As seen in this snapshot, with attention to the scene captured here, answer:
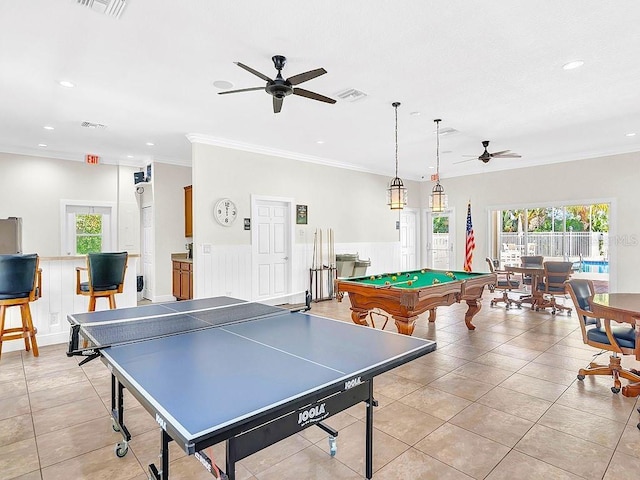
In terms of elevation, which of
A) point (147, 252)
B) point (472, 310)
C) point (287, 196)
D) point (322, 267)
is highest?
point (287, 196)

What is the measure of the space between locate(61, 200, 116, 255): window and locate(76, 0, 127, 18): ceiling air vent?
557 centimetres

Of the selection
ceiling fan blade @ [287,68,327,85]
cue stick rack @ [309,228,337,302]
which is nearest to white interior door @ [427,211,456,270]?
cue stick rack @ [309,228,337,302]

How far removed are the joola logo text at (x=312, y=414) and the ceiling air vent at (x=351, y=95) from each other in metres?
3.42

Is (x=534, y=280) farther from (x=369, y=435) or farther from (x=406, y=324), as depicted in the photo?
(x=369, y=435)

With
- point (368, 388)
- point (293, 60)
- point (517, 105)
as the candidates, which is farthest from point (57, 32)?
point (517, 105)

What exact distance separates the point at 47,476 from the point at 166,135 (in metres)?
4.80

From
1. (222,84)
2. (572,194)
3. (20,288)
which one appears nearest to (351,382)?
(222,84)

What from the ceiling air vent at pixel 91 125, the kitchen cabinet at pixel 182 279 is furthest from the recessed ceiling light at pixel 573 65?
the kitchen cabinet at pixel 182 279

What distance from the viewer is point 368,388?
71.9 inches

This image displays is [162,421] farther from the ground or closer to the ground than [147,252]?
closer to the ground

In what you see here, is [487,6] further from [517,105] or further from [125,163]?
[125,163]

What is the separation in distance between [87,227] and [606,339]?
27.2ft

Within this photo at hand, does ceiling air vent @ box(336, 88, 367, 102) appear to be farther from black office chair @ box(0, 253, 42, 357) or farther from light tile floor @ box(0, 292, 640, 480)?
black office chair @ box(0, 253, 42, 357)

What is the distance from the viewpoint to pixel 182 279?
7055 mm
